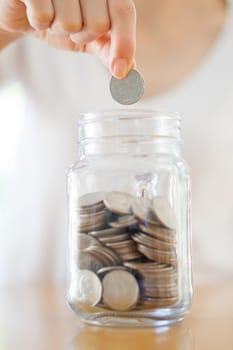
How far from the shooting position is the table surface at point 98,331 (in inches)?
23.1

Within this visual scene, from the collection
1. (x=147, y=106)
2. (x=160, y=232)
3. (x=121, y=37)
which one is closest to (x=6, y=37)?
(x=147, y=106)

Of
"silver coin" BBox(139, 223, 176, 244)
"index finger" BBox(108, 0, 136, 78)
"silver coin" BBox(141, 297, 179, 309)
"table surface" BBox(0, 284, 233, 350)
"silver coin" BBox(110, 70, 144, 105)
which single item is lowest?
"table surface" BBox(0, 284, 233, 350)

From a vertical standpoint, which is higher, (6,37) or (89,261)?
(6,37)

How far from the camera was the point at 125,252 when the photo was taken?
63cm

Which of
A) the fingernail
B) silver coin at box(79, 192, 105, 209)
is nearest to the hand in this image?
the fingernail

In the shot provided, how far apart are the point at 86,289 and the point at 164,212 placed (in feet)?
0.29

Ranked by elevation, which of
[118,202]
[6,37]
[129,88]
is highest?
[6,37]

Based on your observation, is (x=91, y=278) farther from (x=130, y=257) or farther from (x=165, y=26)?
(x=165, y=26)

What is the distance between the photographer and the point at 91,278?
0.65 meters

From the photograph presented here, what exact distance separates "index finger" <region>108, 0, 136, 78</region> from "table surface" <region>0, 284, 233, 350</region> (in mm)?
214

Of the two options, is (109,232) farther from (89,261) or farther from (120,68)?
(120,68)

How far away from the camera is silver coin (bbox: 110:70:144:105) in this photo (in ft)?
2.36

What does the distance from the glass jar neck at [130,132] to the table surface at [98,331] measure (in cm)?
15

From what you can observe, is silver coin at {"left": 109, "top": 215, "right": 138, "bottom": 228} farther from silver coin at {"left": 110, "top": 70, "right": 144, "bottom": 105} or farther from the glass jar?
silver coin at {"left": 110, "top": 70, "right": 144, "bottom": 105}
